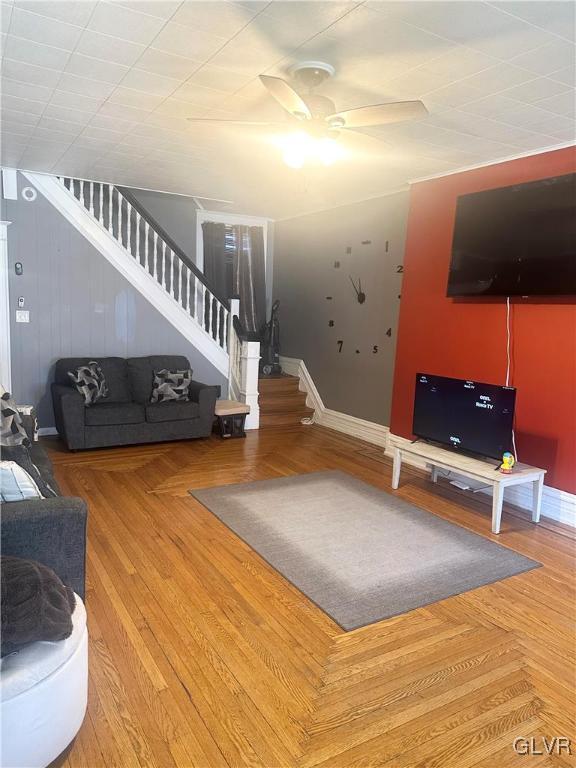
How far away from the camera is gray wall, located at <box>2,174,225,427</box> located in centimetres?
521

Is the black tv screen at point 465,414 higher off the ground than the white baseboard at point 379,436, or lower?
higher

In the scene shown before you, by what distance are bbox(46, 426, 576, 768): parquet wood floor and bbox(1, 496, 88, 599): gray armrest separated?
16.3 inches

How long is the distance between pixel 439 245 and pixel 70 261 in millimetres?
3753

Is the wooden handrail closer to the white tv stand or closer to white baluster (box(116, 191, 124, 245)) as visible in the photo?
white baluster (box(116, 191, 124, 245))

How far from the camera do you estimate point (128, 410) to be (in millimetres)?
5117

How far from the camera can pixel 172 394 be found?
17.9 feet

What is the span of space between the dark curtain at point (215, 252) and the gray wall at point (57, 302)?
1437 mm

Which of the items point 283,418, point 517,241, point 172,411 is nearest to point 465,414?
point 517,241

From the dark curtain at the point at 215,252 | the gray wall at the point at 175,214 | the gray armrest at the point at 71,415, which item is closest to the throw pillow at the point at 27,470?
the gray armrest at the point at 71,415

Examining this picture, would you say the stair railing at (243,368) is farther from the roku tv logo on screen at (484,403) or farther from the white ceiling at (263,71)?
the roku tv logo on screen at (484,403)

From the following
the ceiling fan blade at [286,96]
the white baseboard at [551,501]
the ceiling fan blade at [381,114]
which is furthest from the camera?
the white baseboard at [551,501]

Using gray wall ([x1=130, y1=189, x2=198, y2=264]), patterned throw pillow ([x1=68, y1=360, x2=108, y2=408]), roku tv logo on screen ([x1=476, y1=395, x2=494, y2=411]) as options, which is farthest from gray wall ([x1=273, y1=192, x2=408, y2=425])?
patterned throw pillow ([x1=68, y1=360, x2=108, y2=408])

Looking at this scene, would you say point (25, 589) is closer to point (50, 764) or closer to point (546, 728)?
point (50, 764)

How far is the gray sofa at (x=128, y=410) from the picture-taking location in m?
4.89
